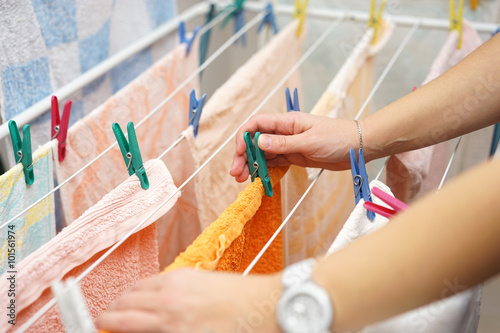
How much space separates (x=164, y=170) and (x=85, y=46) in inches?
14.8

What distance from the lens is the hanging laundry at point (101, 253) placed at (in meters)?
0.50

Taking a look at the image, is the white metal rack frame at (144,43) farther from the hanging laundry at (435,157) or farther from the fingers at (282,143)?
the fingers at (282,143)

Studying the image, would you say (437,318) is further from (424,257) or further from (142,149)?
(142,149)

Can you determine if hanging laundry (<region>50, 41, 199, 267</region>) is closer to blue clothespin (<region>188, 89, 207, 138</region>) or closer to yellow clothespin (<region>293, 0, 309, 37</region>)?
blue clothespin (<region>188, 89, 207, 138</region>)

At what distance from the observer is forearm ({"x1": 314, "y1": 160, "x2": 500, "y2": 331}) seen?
380mm

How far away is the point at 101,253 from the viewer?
593mm

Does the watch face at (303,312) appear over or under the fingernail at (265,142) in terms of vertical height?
under

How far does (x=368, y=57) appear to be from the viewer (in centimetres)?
103

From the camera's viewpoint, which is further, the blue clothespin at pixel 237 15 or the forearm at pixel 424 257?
the blue clothespin at pixel 237 15

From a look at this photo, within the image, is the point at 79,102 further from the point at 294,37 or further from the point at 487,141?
the point at 487,141

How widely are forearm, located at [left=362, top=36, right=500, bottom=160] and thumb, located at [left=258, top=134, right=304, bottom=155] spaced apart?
93 millimetres

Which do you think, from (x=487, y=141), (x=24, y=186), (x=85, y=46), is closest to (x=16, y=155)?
(x=24, y=186)

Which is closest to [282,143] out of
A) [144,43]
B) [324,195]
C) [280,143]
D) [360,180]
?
[280,143]

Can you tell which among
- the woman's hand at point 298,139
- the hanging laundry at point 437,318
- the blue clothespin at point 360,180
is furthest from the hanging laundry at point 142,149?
the hanging laundry at point 437,318
